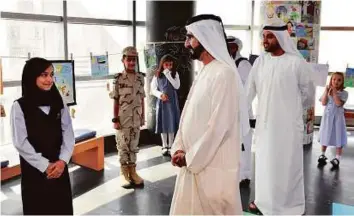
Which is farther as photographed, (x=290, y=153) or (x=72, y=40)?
(x=72, y=40)

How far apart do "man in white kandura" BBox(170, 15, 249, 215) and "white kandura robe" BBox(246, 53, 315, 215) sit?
1.03 meters

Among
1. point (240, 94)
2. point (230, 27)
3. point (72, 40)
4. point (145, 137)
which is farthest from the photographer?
point (230, 27)

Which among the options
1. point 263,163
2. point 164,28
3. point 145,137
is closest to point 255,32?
point 164,28

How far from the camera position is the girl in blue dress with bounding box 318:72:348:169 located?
5160 mm

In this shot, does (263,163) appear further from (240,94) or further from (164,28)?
(164,28)

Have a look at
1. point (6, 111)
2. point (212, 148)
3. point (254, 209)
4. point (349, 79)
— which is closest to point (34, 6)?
point (6, 111)

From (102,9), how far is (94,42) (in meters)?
0.48

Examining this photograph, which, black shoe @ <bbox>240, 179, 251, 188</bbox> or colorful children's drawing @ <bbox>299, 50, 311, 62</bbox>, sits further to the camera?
colorful children's drawing @ <bbox>299, 50, 311, 62</bbox>

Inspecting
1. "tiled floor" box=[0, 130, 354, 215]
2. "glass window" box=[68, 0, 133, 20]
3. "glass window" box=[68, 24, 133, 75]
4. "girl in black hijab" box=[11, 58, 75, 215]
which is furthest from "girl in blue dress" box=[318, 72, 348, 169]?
"girl in black hijab" box=[11, 58, 75, 215]

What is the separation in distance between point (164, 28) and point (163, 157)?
1842 mm

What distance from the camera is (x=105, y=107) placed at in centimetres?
608

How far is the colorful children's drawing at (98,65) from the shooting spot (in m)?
4.72

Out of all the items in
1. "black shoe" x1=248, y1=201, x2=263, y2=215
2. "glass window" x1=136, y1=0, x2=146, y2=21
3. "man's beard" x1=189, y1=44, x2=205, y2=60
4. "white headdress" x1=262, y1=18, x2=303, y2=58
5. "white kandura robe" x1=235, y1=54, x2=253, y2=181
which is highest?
"glass window" x1=136, y1=0, x2=146, y2=21

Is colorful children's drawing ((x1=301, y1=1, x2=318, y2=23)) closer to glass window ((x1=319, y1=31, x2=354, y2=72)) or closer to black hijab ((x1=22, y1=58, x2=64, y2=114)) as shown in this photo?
glass window ((x1=319, y1=31, x2=354, y2=72))
